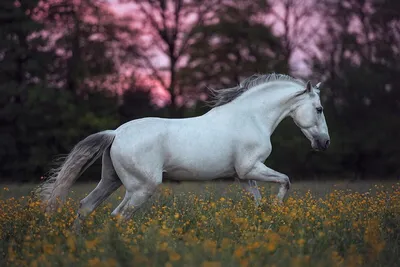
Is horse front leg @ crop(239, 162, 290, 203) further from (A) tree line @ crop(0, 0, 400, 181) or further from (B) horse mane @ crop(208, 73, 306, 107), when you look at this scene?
(A) tree line @ crop(0, 0, 400, 181)

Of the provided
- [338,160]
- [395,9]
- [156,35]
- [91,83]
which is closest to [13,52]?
[91,83]

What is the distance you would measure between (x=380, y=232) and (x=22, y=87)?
80.3ft

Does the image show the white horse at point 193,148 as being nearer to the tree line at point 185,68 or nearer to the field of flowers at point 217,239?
the field of flowers at point 217,239

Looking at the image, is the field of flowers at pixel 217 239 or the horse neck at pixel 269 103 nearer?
the field of flowers at pixel 217 239

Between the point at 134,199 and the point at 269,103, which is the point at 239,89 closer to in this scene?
the point at 269,103

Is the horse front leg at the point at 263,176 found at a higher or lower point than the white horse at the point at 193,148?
lower

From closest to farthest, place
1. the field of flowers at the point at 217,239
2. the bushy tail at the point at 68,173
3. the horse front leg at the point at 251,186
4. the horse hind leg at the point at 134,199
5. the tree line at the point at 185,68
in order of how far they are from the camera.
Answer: the field of flowers at the point at 217,239 → the horse hind leg at the point at 134,199 → the bushy tail at the point at 68,173 → the horse front leg at the point at 251,186 → the tree line at the point at 185,68

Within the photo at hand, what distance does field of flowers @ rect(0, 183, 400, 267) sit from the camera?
483 cm

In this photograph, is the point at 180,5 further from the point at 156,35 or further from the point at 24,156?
the point at 24,156

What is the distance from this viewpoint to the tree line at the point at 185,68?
2859 cm

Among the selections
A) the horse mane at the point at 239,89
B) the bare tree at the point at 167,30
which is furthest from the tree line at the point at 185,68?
the horse mane at the point at 239,89

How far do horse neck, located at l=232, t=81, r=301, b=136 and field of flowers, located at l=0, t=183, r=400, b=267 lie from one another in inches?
49.8

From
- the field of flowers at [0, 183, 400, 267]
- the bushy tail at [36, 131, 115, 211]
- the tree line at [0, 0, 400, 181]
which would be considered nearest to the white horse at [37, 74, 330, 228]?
the bushy tail at [36, 131, 115, 211]

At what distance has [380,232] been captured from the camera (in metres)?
6.47
